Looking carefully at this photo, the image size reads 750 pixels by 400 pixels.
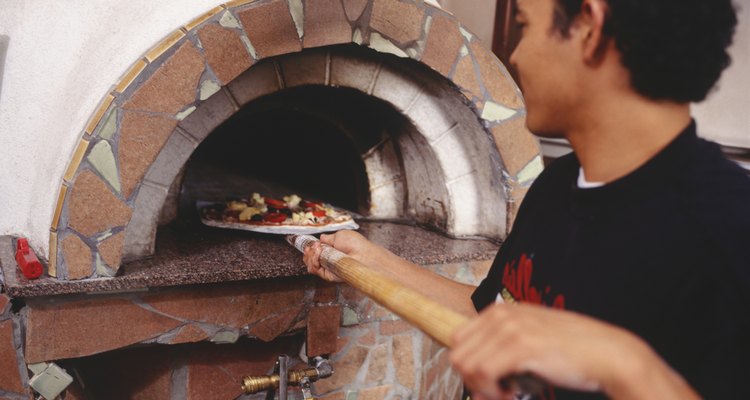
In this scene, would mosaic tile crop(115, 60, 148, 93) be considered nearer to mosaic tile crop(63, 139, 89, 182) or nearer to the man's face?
mosaic tile crop(63, 139, 89, 182)

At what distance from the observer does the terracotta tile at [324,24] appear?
6.86ft

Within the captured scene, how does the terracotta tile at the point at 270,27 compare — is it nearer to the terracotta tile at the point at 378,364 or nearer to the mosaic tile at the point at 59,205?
the mosaic tile at the point at 59,205

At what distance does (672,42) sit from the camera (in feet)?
3.25

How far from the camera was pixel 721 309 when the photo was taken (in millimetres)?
900

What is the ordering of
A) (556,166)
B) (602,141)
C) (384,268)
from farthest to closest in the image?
1. (384,268)
2. (556,166)
3. (602,141)

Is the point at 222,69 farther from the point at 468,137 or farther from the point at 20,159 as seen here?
the point at 468,137

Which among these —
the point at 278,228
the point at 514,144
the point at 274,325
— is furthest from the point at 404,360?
the point at 514,144

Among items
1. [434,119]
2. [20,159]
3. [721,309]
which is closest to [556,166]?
[721,309]

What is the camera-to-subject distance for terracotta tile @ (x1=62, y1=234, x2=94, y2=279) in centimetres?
183

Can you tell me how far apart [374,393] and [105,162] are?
56.3 inches

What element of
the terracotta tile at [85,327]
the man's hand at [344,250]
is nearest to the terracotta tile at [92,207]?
the terracotta tile at [85,327]

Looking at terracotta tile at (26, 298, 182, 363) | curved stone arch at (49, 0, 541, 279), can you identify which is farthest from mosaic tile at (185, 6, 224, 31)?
terracotta tile at (26, 298, 182, 363)

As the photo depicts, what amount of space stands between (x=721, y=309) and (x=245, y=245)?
182 cm

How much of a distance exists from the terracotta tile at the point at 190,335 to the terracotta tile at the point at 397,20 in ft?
4.12
